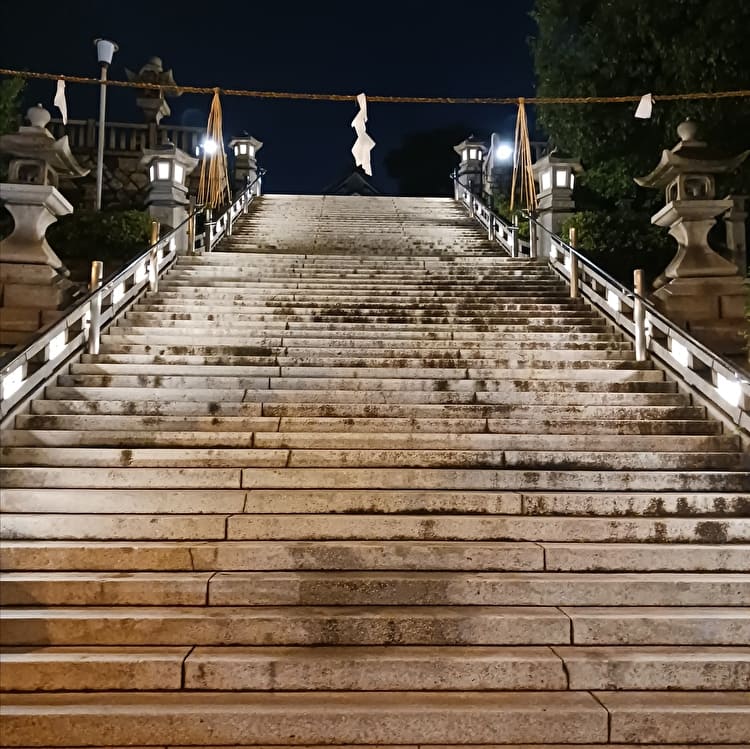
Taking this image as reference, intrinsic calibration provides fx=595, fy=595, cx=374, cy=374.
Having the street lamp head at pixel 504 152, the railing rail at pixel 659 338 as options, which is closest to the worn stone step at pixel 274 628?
the railing rail at pixel 659 338

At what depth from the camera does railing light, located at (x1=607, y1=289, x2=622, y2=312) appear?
9.07 metres

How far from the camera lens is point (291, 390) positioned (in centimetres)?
722

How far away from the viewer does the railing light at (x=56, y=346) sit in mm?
7031

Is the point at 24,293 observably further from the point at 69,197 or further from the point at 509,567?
the point at 69,197

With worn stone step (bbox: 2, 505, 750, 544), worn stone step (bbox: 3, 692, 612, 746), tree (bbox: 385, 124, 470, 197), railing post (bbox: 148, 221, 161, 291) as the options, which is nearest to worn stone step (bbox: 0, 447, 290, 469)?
worn stone step (bbox: 2, 505, 750, 544)

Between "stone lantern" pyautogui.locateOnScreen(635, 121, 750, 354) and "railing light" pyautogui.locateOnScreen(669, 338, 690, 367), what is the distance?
196 centimetres

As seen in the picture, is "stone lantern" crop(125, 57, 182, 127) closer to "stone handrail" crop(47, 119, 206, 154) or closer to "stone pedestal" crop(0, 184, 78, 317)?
"stone handrail" crop(47, 119, 206, 154)

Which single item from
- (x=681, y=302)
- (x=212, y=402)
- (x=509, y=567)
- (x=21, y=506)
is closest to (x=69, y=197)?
(x=212, y=402)

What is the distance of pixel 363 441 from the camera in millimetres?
6168

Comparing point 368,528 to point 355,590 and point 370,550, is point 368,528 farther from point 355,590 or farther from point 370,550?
point 355,590

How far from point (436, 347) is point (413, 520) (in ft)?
13.2

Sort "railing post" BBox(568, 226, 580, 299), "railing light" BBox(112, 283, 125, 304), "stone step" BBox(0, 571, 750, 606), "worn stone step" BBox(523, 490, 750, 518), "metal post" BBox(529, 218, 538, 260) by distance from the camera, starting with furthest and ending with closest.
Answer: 1. "metal post" BBox(529, 218, 538, 260)
2. "railing post" BBox(568, 226, 580, 299)
3. "railing light" BBox(112, 283, 125, 304)
4. "worn stone step" BBox(523, 490, 750, 518)
5. "stone step" BBox(0, 571, 750, 606)

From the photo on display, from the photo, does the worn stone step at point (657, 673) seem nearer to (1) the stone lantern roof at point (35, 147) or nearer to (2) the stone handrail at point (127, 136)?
(1) the stone lantern roof at point (35, 147)

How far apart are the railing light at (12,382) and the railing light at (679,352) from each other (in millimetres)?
7603
